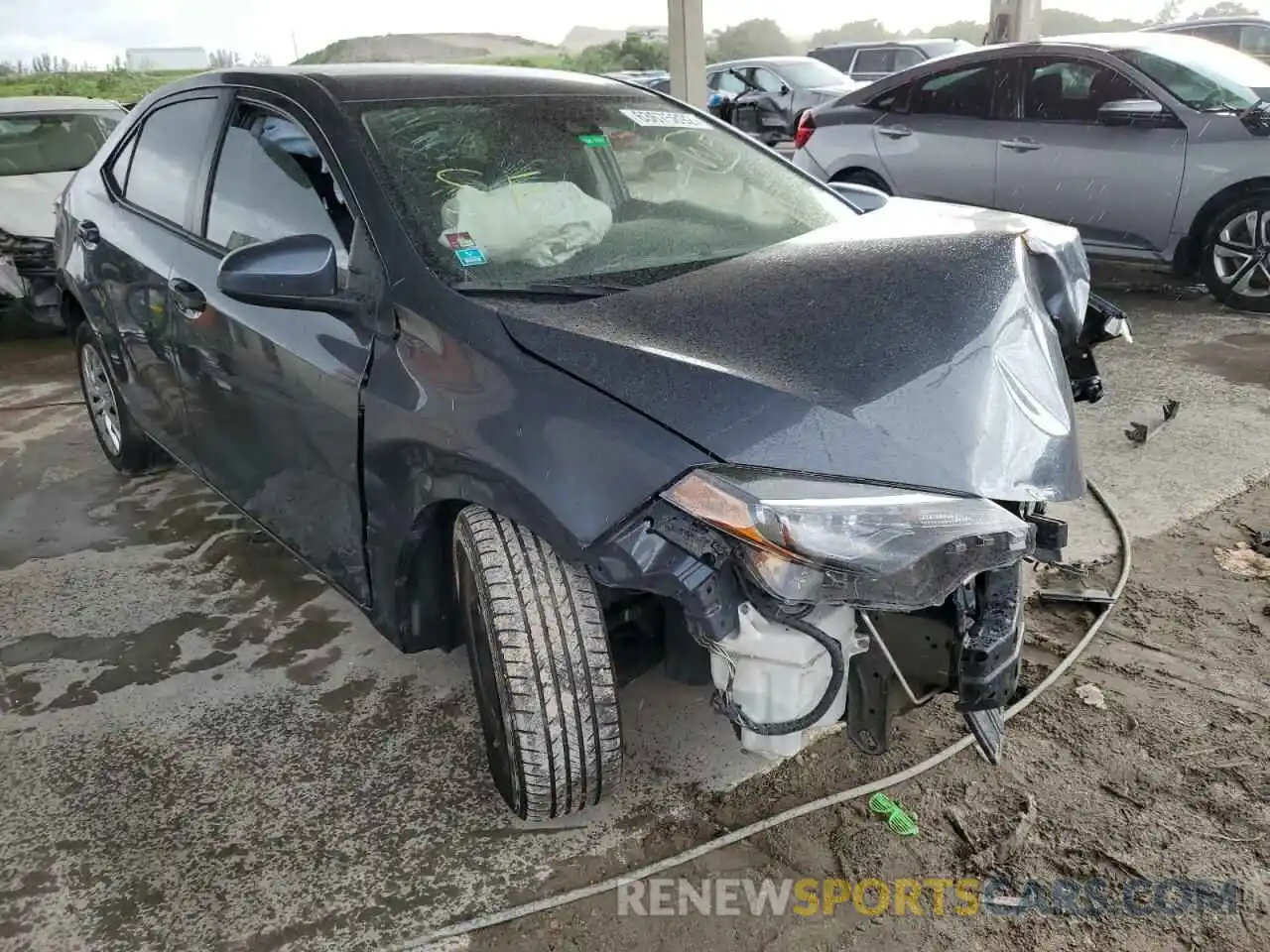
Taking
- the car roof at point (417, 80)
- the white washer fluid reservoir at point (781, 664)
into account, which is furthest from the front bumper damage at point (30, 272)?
the white washer fluid reservoir at point (781, 664)

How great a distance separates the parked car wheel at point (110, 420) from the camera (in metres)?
4.02

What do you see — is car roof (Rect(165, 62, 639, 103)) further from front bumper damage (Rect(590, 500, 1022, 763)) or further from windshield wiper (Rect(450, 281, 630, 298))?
front bumper damage (Rect(590, 500, 1022, 763))

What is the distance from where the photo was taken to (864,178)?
7016 millimetres

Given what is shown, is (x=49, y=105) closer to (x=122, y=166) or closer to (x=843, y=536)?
(x=122, y=166)

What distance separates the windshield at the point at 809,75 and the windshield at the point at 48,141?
9425 mm

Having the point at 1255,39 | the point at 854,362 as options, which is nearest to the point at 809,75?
the point at 1255,39

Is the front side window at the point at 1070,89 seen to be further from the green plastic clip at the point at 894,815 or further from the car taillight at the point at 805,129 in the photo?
the green plastic clip at the point at 894,815

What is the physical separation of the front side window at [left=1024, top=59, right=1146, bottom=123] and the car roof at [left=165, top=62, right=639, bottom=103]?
13.2 ft

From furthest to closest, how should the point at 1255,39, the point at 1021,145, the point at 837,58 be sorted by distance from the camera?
the point at 837,58 → the point at 1255,39 → the point at 1021,145

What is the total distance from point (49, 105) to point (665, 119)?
21.2 feet

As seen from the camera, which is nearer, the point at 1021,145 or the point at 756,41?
the point at 1021,145

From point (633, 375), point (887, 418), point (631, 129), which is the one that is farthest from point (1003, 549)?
point (631, 129)

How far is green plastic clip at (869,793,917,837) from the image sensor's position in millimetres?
2133

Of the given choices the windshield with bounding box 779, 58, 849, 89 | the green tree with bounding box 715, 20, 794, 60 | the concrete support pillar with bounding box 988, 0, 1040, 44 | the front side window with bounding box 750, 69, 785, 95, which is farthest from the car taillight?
the green tree with bounding box 715, 20, 794, 60
